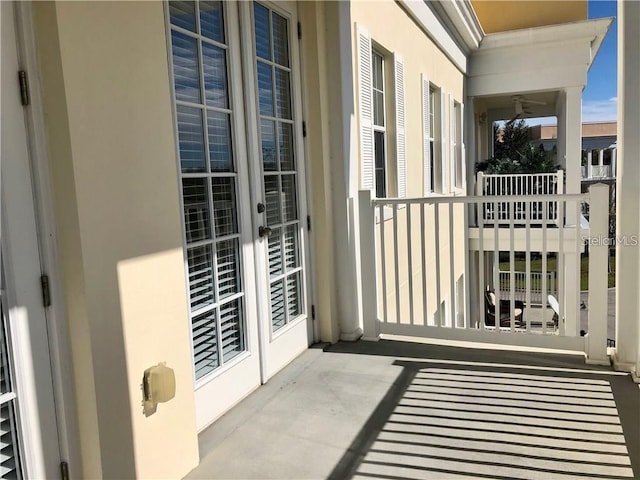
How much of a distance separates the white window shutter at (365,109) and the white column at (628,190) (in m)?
1.88

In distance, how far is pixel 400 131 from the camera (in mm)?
5145

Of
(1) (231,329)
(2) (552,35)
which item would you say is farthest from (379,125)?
(2) (552,35)

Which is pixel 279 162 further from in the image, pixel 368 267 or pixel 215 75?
pixel 368 267

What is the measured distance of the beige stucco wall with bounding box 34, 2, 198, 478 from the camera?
4.87ft

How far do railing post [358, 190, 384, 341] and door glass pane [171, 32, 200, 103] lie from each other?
63.5 inches

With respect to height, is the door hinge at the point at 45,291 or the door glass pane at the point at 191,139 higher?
the door glass pane at the point at 191,139

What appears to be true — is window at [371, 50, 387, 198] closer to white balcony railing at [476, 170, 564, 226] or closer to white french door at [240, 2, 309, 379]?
white french door at [240, 2, 309, 379]

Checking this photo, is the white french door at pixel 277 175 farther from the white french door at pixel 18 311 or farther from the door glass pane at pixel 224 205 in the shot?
the white french door at pixel 18 311

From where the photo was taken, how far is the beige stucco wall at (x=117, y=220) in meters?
1.49

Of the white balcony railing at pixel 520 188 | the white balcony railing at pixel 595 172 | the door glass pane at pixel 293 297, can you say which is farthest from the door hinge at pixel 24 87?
the white balcony railing at pixel 595 172

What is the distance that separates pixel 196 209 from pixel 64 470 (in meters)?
1.13

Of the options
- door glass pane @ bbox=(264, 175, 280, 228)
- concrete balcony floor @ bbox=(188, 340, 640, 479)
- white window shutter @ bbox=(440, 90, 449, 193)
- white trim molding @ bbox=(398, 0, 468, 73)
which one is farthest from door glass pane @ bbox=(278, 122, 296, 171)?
white window shutter @ bbox=(440, 90, 449, 193)

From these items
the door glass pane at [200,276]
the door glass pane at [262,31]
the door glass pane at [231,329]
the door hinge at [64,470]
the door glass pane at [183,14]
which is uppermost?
the door glass pane at [262,31]

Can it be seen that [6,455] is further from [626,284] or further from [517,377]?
[626,284]
